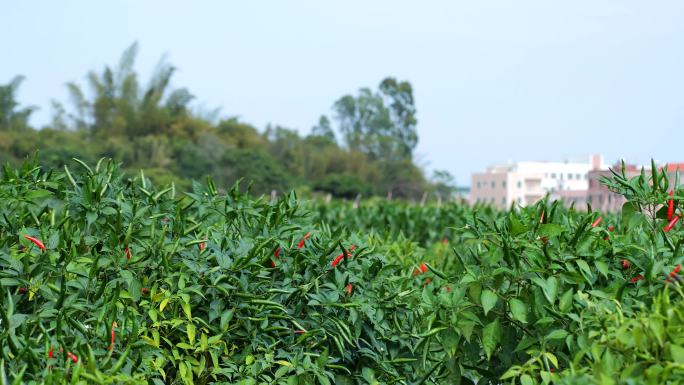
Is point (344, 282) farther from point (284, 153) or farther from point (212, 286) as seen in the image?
point (284, 153)

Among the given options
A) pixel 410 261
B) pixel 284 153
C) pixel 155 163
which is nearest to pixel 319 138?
pixel 284 153

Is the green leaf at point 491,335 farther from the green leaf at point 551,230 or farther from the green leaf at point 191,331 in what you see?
the green leaf at point 191,331

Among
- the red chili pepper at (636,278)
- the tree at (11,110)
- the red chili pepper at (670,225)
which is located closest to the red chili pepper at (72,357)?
the red chili pepper at (636,278)

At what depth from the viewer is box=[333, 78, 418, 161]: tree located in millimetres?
45344

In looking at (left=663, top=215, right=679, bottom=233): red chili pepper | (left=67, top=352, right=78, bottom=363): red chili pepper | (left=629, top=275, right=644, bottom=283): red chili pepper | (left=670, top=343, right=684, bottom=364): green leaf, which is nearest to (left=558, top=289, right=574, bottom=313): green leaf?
(left=629, top=275, right=644, bottom=283): red chili pepper

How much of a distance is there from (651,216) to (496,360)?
625mm

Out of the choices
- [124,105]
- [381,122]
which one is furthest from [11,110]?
[381,122]

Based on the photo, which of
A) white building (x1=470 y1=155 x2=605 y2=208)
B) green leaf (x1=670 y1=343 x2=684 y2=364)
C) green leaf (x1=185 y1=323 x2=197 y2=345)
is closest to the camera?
green leaf (x1=670 y1=343 x2=684 y2=364)

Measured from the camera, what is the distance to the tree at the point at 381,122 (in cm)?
4534

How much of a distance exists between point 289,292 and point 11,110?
1226 inches

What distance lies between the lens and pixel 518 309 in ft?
6.40

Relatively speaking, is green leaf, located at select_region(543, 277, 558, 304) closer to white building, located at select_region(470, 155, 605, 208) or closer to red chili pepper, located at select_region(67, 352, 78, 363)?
red chili pepper, located at select_region(67, 352, 78, 363)

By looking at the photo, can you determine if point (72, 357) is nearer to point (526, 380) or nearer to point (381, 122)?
point (526, 380)

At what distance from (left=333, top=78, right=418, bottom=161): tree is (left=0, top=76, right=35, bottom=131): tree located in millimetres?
19407
